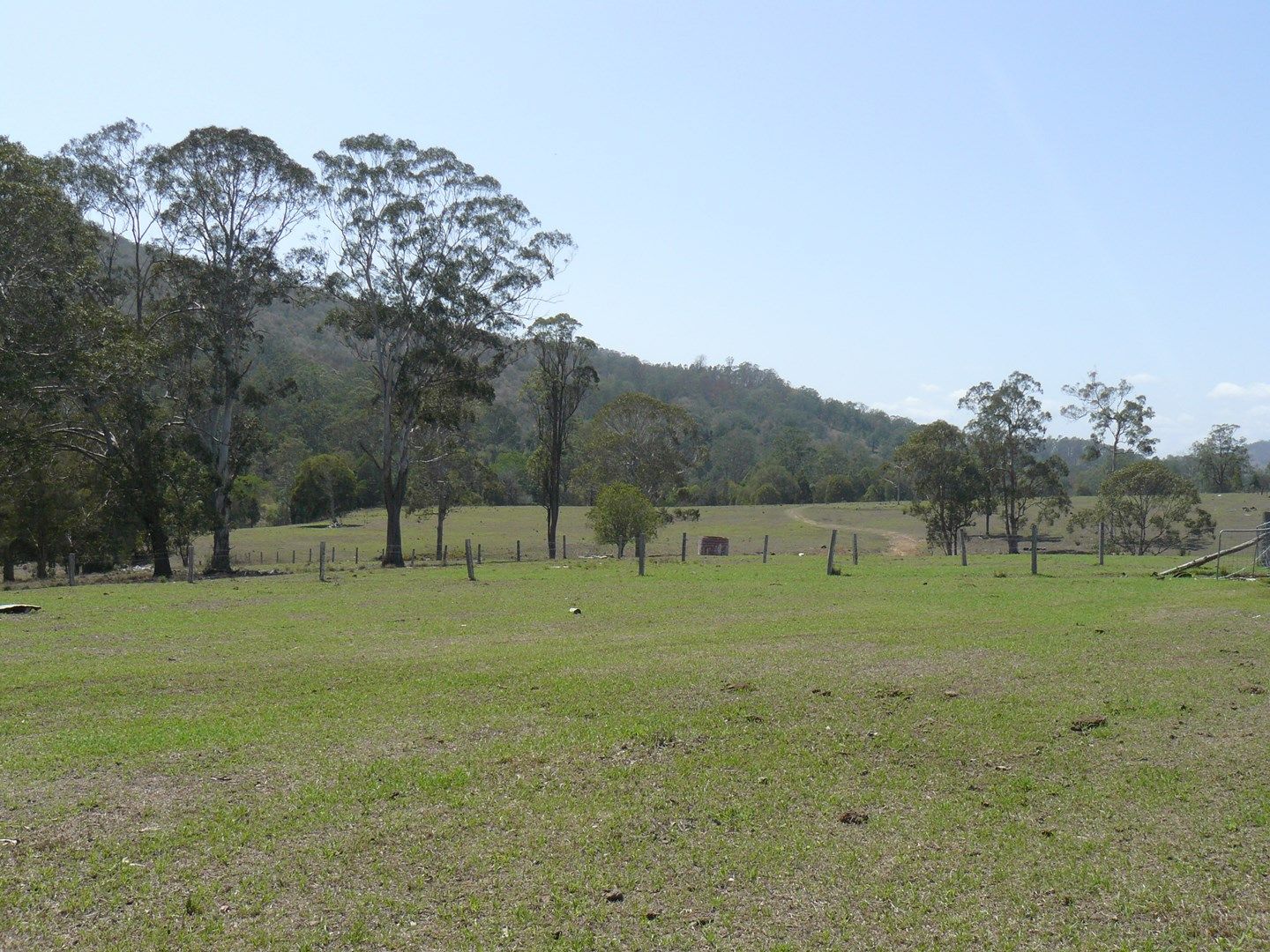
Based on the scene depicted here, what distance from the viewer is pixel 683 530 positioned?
9588 cm

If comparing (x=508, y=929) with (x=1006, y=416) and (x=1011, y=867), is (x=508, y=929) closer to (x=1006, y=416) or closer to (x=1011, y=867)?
(x=1011, y=867)

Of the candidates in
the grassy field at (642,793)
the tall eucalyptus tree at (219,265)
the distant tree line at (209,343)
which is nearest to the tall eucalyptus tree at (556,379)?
the distant tree line at (209,343)

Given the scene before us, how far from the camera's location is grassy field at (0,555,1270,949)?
20.3 ft

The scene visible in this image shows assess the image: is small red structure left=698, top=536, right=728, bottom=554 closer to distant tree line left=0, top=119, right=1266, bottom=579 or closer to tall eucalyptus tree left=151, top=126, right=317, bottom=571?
distant tree line left=0, top=119, right=1266, bottom=579

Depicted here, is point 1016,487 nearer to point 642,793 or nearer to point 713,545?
point 713,545

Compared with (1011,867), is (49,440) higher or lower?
higher

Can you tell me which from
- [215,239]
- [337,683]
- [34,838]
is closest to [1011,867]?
[34,838]

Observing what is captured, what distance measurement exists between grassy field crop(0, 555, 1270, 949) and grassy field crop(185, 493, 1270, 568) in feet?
175

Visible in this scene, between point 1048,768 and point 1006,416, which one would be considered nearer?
point 1048,768

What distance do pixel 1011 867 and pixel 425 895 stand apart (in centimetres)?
378

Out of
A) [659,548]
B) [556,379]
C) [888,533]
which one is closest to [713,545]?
[659,548]

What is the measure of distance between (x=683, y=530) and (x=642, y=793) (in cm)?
8769

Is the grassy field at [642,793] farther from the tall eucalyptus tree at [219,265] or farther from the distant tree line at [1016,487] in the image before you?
the distant tree line at [1016,487]

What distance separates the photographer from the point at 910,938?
596 cm
